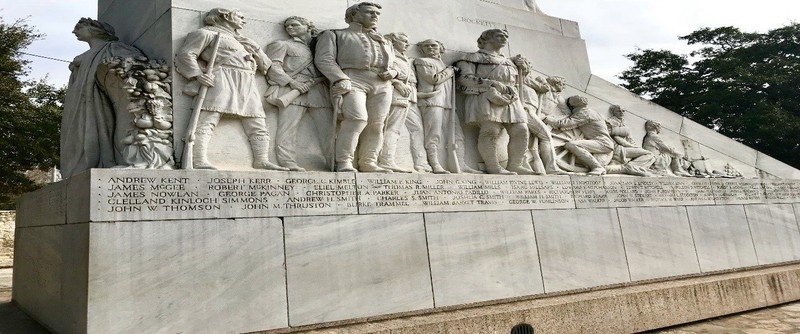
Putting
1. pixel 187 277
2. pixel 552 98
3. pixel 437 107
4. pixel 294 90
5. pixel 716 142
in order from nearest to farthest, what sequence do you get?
pixel 187 277, pixel 294 90, pixel 437 107, pixel 552 98, pixel 716 142

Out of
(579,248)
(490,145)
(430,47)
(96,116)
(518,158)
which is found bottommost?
(579,248)

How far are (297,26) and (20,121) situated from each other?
1740 cm

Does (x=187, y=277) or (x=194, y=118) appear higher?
(x=194, y=118)

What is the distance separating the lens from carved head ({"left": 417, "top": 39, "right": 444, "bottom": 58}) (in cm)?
831

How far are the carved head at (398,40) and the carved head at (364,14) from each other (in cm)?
45

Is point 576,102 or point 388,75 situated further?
point 576,102

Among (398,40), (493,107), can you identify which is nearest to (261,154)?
(398,40)

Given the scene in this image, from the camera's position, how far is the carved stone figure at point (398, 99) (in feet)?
24.0

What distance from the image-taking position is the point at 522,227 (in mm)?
7398

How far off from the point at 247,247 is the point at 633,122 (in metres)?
7.91

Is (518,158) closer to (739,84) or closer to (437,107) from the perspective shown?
(437,107)

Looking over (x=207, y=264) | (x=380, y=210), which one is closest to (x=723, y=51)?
(x=380, y=210)

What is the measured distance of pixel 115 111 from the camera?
6613 millimetres

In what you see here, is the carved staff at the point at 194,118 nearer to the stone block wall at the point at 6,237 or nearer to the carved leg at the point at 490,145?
the carved leg at the point at 490,145
